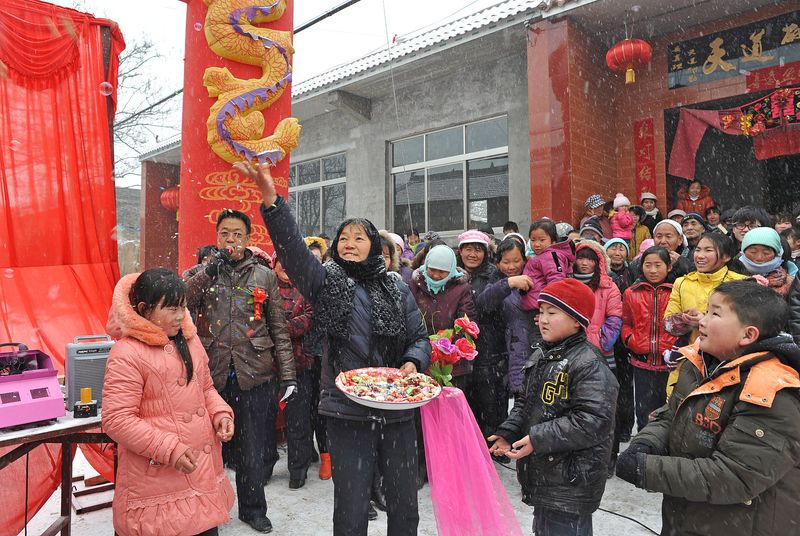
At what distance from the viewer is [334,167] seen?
1287cm

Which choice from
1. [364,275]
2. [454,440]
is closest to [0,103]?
[364,275]

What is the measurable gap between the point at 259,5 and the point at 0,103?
2523 mm

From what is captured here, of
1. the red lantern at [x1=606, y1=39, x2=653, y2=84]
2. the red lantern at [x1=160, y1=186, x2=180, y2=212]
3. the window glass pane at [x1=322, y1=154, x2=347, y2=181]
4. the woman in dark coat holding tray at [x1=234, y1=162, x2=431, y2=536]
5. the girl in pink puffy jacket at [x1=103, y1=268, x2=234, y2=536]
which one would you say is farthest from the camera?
the red lantern at [x1=160, y1=186, x2=180, y2=212]

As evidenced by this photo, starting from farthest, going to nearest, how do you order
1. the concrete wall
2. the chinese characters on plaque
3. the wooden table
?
the concrete wall
the chinese characters on plaque
the wooden table

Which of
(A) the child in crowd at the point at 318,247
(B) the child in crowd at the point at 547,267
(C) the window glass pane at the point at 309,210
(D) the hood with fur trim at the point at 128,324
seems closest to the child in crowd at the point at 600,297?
(B) the child in crowd at the point at 547,267

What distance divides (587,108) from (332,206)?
6.74 m

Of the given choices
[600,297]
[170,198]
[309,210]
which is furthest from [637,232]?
[170,198]

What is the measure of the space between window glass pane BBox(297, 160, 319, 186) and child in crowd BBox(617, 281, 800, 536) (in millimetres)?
12192

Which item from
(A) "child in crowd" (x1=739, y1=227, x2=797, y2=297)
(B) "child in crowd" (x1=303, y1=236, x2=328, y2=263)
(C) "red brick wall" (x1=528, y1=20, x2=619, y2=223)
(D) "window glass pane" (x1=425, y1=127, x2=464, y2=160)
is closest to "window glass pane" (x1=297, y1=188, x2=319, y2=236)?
(D) "window glass pane" (x1=425, y1=127, x2=464, y2=160)

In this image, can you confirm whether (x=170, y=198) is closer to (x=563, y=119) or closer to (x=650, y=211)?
(x=563, y=119)

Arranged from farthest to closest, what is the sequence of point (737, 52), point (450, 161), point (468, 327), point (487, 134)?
point (450, 161) → point (487, 134) → point (737, 52) → point (468, 327)

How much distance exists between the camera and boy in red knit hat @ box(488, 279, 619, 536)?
2154 millimetres

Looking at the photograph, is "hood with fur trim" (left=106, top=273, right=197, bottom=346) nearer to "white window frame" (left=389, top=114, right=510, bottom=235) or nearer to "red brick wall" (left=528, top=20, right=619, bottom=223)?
"red brick wall" (left=528, top=20, right=619, bottom=223)

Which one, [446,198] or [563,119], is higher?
[563,119]
